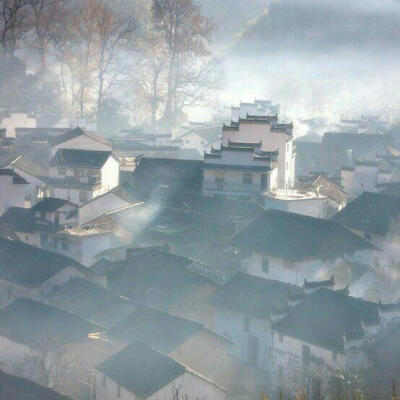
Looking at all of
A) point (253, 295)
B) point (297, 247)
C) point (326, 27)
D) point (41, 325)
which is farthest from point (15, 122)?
point (326, 27)

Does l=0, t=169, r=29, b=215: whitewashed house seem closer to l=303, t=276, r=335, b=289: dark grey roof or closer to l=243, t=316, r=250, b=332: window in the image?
l=243, t=316, r=250, b=332: window

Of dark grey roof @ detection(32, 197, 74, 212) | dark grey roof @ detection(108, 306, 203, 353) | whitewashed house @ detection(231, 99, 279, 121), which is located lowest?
dark grey roof @ detection(108, 306, 203, 353)

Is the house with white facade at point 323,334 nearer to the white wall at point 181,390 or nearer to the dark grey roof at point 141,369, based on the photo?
the white wall at point 181,390

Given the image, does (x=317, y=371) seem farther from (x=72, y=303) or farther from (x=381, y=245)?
(x=381, y=245)

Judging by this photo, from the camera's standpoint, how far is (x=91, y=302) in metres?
19.3

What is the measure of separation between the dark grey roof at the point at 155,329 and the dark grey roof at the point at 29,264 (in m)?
3.72

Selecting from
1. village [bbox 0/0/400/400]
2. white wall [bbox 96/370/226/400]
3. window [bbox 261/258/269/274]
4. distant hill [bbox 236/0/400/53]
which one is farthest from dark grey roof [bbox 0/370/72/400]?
distant hill [bbox 236/0/400/53]

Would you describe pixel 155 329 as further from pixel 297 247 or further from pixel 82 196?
pixel 82 196

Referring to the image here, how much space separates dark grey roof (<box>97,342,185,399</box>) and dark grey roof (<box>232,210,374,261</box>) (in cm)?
645

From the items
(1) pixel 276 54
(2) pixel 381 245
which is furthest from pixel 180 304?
(1) pixel 276 54

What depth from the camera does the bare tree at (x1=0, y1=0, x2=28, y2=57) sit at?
155ft

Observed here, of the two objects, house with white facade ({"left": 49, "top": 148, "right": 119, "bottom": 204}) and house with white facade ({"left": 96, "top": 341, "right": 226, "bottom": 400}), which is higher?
house with white facade ({"left": 49, "top": 148, "right": 119, "bottom": 204})

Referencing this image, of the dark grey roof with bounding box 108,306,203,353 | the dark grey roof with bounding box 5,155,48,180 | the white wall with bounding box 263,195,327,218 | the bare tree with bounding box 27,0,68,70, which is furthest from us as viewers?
the bare tree with bounding box 27,0,68,70

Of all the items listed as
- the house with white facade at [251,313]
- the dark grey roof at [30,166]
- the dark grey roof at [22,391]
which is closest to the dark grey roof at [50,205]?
the dark grey roof at [30,166]
